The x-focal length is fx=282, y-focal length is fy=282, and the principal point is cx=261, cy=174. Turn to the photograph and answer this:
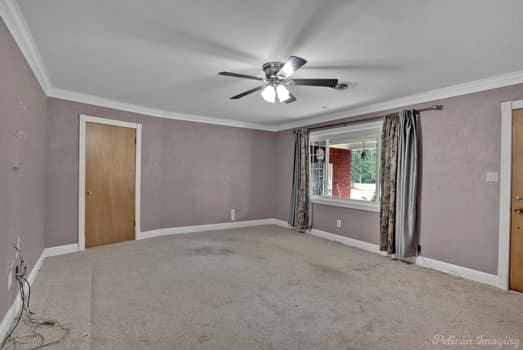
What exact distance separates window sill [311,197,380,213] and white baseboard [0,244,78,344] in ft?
13.7

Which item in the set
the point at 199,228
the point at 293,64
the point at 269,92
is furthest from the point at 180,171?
the point at 293,64

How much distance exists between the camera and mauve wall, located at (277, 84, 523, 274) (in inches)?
127

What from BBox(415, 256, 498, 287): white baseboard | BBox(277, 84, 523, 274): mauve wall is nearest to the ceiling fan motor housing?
BBox(277, 84, 523, 274): mauve wall

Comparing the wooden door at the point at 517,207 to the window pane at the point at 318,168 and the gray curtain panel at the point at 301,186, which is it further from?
the gray curtain panel at the point at 301,186

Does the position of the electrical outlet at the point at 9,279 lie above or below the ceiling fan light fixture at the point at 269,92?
below

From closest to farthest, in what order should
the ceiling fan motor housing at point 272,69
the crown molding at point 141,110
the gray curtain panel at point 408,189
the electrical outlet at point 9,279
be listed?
the electrical outlet at point 9,279 → the ceiling fan motor housing at point 272,69 → the gray curtain panel at point 408,189 → the crown molding at point 141,110

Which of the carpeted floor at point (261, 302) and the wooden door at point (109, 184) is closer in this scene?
the carpeted floor at point (261, 302)

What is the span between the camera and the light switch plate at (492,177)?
10.5 feet

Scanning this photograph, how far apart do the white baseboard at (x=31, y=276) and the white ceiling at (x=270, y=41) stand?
223 centimetres

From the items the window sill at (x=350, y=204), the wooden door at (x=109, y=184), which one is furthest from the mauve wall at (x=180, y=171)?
the window sill at (x=350, y=204)

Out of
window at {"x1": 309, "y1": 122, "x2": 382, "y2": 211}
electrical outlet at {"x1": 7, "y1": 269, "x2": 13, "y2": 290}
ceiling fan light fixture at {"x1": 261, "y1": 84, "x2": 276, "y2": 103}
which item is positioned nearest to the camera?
electrical outlet at {"x1": 7, "y1": 269, "x2": 13, "y2": 290}

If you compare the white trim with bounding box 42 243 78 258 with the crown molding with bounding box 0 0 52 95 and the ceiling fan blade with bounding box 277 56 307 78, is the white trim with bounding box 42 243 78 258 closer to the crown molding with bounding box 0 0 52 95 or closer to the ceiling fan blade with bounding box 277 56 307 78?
the crown molding with bounding box 0 0 52 95

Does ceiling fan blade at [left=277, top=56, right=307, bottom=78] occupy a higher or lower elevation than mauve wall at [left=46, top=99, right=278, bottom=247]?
higher

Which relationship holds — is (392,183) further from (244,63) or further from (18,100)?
(18,100)
